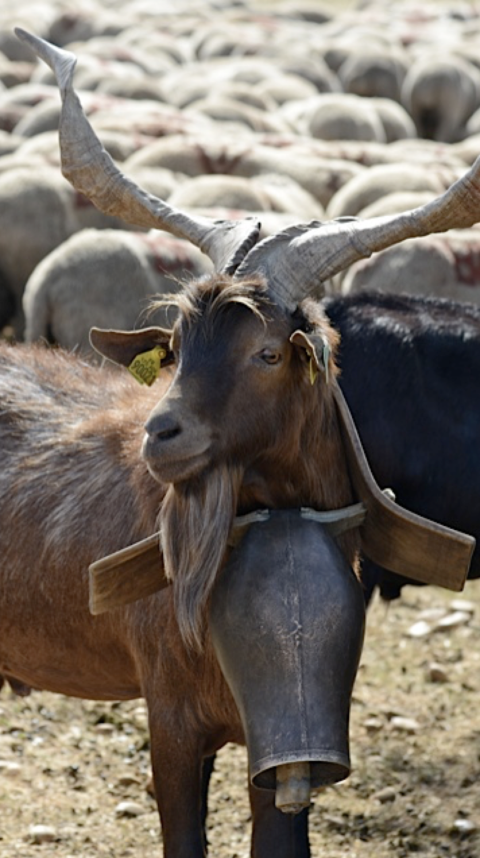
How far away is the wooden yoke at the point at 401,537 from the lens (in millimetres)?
3303

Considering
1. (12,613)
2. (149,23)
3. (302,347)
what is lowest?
(149,23)

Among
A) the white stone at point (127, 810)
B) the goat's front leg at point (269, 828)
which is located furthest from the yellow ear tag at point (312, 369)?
the white stone at point (127, 810)

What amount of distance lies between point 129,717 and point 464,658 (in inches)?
60.6

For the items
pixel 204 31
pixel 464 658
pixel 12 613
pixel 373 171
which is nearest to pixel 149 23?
pixel 204 31

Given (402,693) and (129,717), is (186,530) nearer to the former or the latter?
(129,717)

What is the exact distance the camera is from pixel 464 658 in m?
6.09

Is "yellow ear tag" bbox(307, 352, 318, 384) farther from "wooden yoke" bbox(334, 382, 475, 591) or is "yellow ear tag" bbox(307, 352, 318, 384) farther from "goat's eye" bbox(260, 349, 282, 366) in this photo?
"wooden yoke" bbox(334, 382, 475, 591)

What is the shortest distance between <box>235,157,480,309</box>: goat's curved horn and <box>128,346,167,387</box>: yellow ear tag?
0.30 meters

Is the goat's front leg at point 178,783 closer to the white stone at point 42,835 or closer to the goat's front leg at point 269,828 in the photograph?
the goat's front leg at point 269,828

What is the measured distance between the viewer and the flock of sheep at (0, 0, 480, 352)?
7.56 m

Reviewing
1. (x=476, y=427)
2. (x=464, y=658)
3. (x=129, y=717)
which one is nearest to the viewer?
(x=476, y=427)

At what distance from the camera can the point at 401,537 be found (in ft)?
11.1

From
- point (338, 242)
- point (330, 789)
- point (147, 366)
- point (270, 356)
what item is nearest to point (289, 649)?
point (270, 356)

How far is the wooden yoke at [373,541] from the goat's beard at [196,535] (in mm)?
116
